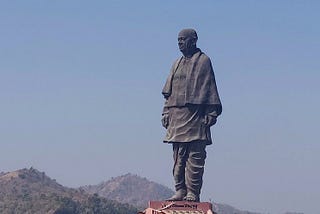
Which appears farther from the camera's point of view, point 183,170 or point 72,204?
point 72,204

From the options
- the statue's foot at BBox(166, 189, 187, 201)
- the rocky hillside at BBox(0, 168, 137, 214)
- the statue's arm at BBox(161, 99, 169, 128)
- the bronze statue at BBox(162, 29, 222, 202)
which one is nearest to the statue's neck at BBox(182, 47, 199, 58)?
the bronze statue at BBox(162, 29, 222, 202)

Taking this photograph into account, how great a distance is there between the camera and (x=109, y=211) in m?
58.0

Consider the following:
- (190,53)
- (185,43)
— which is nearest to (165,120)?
(190,53)

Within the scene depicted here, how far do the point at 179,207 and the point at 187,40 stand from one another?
420cm

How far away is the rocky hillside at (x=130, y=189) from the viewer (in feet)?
474

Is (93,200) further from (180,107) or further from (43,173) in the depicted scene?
(180,107)

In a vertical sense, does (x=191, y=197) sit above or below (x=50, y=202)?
above

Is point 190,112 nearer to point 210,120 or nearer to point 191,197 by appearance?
point 210,120

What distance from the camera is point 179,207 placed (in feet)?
66.8

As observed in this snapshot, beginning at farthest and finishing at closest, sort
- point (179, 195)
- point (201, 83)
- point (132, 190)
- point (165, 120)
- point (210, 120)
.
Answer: point (132, 190), point (165, 120), point (201, 83), point (210, 120), point (179, 195)

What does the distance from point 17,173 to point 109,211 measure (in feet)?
110

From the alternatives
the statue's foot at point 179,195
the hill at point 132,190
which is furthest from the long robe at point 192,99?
the hill at point 132,190

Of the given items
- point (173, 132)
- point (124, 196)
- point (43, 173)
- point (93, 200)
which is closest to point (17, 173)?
point (43, 173)

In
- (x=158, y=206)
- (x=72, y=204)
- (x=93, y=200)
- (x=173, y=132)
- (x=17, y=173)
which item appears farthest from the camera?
(x=17, y=173)
